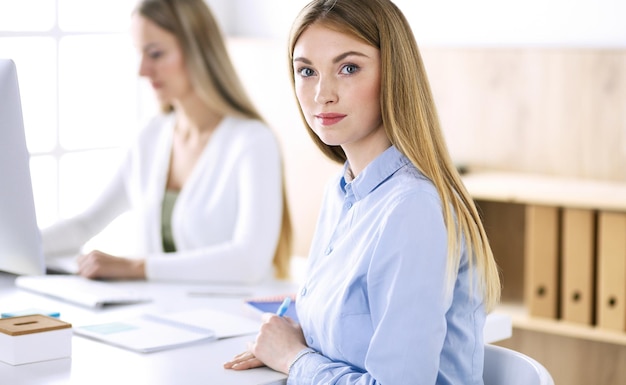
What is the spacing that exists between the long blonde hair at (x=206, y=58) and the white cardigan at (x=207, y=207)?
0.06 metres

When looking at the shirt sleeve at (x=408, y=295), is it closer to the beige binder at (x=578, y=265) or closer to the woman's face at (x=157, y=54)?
the woman's face at (x=157, y=54)

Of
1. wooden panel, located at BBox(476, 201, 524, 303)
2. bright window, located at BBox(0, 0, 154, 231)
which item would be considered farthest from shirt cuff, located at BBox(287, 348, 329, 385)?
bright window, located at BBox(0, 0, 154, 231)

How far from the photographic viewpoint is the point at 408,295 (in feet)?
4.91

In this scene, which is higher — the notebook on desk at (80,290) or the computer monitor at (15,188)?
the computer monitor at (15,188)

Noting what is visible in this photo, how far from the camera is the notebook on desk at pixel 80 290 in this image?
7.07 ft

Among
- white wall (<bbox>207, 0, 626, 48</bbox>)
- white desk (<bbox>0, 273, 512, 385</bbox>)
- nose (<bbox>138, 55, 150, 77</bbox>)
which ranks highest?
white wall (<bbox>207, 0, 626, 48</bbox>)

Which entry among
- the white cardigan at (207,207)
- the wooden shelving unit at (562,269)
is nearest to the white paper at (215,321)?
the white cardigan at (207,207)

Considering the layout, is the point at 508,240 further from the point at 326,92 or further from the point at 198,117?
the point at 326,92

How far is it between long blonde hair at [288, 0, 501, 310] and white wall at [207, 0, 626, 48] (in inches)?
75.8

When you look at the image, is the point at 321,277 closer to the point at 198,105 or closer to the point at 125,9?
the point at 198,105

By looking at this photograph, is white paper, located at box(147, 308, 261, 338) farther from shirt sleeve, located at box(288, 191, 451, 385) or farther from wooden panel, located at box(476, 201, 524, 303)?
wooden panel, located at box(476, 201, 524, 303)

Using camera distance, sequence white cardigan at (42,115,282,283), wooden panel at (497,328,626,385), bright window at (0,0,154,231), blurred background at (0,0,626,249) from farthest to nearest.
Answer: bright window at (0,0,154,231)
blurred background at (0,0,626,249)
wooden panel at (497,328,626,385)
white cardigan at (42,115,282,283)

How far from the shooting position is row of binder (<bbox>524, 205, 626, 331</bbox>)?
3.02 m

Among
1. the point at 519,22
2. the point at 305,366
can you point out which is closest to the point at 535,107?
the point at 519,22
